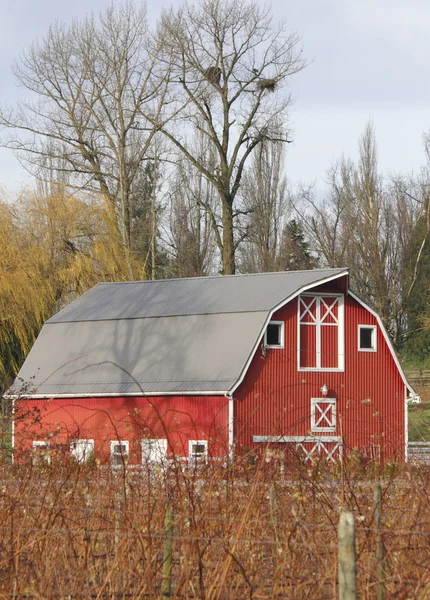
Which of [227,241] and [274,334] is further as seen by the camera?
[227,241]

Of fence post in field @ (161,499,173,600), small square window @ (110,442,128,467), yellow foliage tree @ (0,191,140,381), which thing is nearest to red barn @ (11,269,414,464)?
yellow foliage tree @ (0,191,140,381)

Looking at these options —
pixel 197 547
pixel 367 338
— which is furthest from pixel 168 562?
pixel 367 338

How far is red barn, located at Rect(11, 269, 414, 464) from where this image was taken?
95.1 ft

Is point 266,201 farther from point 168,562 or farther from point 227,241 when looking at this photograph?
point 168,562

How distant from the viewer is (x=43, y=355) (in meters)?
34.3

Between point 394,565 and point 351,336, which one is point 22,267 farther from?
point 394,565

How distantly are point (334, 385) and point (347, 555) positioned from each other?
2528cm

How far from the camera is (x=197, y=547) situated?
20.7 feet

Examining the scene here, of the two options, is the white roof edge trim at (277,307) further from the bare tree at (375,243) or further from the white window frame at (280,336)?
the bare tree at (375,243)

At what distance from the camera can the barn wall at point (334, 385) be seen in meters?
28.8

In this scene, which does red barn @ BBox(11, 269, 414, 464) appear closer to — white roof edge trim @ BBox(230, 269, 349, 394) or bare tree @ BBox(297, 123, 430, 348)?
white roof edge trim @ BBox(230, 269, 349, 394)

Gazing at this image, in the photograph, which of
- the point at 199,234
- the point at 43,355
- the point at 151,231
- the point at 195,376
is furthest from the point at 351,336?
the point at 199,234

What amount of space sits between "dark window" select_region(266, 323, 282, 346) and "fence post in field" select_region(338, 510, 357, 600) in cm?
2435

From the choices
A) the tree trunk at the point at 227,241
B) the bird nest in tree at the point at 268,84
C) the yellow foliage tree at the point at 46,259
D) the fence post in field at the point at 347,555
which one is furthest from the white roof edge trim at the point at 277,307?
the fence post in field at the point at 347,555
